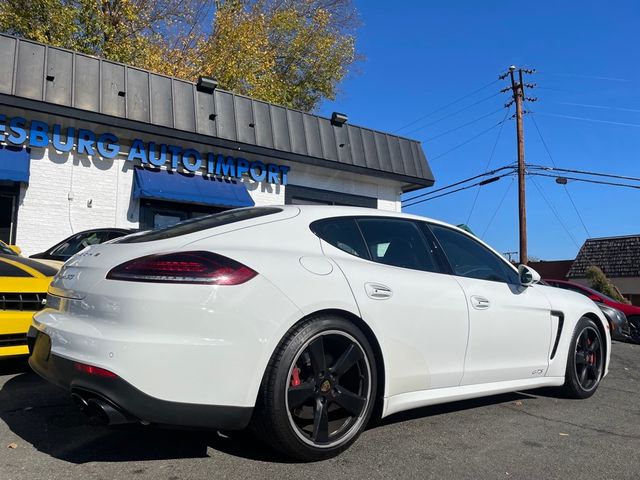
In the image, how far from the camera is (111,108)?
10.4m

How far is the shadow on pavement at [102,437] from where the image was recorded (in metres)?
3.02

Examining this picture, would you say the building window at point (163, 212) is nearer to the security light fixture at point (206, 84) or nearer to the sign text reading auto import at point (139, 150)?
the sign text reading auto import at point (139, 150)

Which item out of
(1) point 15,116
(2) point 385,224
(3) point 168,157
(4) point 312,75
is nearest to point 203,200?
(3) point 168,157

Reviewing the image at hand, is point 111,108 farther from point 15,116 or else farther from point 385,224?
point 385,224

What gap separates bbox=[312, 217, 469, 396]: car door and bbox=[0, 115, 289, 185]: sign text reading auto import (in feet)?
28.5

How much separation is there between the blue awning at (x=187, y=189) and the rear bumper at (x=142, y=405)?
854 cm

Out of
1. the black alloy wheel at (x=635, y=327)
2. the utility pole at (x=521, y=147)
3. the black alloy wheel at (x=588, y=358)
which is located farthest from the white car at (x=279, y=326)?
the utility pole at (x=521, y=147)

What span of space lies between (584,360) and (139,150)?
9.26 metres

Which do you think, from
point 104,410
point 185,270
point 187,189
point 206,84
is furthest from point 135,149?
point 104,410

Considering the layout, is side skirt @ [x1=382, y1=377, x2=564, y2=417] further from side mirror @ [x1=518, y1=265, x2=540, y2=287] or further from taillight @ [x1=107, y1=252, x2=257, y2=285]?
taillight @ [x1=107, y1=252, x2=257, y2=285]

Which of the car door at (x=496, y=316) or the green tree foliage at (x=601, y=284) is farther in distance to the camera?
the green tree foliage at (x=601, y=284)

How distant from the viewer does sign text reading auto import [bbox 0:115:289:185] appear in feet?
33.3

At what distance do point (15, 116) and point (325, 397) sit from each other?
31.1 ft

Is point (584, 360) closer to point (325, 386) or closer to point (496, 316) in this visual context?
point (496, 316)
